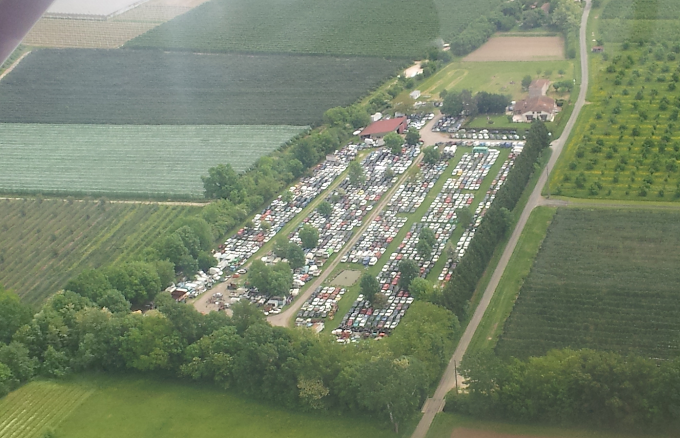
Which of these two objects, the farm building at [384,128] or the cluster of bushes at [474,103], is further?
the cluster of bushes at [474,103]

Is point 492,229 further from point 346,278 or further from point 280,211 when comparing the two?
point 280,211

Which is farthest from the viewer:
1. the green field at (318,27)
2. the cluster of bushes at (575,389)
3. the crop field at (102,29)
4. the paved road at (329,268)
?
the crop field at (102,29)

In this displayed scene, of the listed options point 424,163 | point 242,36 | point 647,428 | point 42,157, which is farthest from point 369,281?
point 242,36

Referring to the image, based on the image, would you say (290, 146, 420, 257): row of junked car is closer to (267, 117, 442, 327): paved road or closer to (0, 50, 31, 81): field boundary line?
(267, 117, 442, 327): paved road

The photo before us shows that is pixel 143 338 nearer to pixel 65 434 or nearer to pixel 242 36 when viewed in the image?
pixel 65 434

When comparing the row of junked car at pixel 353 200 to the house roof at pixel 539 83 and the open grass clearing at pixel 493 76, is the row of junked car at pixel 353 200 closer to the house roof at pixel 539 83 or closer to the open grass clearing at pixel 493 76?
the open grass clearing at pixel 493 76

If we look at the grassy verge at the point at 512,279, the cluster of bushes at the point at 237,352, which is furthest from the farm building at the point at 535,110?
the cluster of bushes at the point at 237,352
